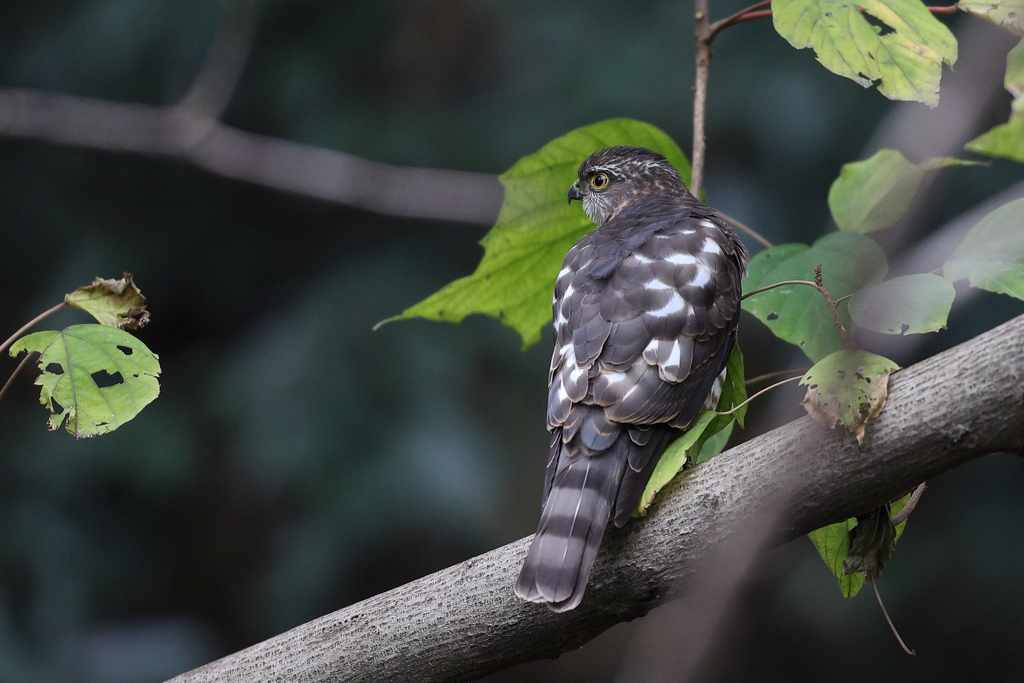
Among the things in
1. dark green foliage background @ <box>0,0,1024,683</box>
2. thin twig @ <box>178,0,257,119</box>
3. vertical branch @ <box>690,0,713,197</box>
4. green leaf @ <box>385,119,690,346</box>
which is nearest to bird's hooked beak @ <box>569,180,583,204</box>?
green leaf @ <box>385,119,690,346</box>

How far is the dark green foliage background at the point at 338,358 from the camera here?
414 cm

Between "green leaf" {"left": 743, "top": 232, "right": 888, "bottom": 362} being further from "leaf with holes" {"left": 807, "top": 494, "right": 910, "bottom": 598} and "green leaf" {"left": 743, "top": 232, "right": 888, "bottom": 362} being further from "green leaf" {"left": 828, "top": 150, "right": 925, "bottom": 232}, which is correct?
"leaf with holes" {"left": 807, "top": 494, "right": 910, "bottom": 598}

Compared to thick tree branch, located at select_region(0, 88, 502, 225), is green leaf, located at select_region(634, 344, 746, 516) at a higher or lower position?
lower

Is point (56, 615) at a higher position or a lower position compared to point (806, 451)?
higher

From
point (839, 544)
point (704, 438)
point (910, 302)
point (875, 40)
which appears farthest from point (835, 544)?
point (875, 40)

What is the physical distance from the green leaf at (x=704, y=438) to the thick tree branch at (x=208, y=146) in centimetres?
215

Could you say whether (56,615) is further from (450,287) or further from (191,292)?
(450,287)

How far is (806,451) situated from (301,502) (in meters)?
3.24

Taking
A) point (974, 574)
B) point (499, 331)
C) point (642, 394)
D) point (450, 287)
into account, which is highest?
point (499, 331)

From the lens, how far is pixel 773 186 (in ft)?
14.8

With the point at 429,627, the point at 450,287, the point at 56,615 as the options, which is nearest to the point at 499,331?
the point at 450,287

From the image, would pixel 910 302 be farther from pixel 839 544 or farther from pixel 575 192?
pixel 575 192

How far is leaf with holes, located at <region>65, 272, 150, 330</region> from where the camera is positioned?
174 centimetres

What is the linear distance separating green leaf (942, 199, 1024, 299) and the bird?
53 cm
